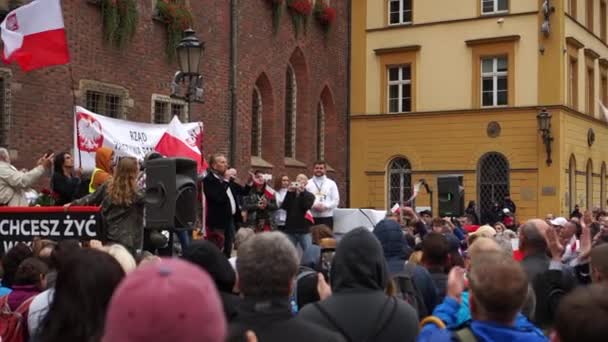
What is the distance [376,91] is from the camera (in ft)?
107

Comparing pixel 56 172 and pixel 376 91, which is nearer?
pixel 56 172

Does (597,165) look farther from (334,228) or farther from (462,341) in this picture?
(462,341)

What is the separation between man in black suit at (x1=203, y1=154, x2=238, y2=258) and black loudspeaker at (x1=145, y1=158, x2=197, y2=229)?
356cm

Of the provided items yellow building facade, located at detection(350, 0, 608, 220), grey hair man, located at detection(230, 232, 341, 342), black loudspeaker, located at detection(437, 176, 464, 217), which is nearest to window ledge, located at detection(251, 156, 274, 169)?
yellow building facade, located at detection(350, 0, 608, 220)

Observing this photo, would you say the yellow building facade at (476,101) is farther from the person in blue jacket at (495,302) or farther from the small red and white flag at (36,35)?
the person in blue jacket at (495,302)

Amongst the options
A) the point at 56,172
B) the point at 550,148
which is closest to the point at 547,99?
the point at 550,148

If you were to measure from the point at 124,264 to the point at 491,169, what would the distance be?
26802mm

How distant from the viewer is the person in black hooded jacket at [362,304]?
432cm

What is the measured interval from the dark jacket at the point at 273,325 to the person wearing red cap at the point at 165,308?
5.04 ft

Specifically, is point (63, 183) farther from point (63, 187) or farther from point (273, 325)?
point (273, 325)

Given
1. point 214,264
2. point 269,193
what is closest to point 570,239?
point 214,264

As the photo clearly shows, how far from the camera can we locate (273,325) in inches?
148

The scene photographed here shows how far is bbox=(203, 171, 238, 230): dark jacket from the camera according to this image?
12.1 meters

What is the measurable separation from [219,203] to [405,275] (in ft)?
22.1
